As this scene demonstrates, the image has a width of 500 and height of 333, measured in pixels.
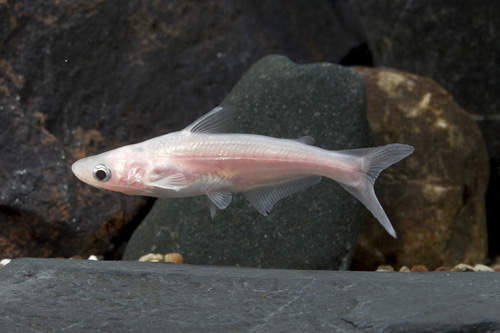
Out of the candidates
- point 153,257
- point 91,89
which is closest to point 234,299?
point 153,257

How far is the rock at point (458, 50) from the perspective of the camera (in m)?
5.51

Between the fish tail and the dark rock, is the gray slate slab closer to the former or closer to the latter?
the fish tail

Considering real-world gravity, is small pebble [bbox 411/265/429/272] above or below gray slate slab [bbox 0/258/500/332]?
below

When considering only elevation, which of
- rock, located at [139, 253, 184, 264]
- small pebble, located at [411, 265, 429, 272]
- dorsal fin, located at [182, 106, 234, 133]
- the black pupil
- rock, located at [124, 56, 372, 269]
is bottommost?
small pebble, located at [411, 265, 429, 272]

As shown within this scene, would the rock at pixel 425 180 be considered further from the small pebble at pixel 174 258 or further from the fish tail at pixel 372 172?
the fish tail at pixel 372 172

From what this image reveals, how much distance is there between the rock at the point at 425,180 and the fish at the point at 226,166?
1796mm

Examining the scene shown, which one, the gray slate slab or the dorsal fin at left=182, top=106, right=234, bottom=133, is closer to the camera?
the gray slate slab

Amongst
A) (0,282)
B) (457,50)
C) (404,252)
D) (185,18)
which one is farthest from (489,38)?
(0,282)

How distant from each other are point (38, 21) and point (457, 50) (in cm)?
371

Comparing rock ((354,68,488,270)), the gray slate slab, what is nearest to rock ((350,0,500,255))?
rock ((354,68,488,270))

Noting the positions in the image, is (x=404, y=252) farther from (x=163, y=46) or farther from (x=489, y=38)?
(x=163, y=46)

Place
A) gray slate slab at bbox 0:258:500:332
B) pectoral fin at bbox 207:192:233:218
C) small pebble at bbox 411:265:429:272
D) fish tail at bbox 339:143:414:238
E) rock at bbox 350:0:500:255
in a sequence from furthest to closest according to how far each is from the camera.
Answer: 1. rock at bbox 350:0:500:255
2. small pebble at bbox 411:265:429:272
3. pectoral fin at bbox 207:192:233:218
4. fish tail at bbox 339:143:414:238
5. gray slate slab at bbox 0:258:500:332

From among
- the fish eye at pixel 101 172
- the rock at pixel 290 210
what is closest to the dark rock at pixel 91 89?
the rock at pixel 290 210

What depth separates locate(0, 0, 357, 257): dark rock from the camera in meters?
4.93
